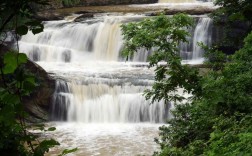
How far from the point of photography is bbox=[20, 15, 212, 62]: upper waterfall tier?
18.8 meters

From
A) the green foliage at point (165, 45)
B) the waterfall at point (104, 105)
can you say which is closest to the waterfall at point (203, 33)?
the waterfall at point (104, 105)

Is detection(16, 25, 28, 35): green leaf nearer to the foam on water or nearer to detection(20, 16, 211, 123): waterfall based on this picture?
the foam on water

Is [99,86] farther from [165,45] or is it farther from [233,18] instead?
[233,18]

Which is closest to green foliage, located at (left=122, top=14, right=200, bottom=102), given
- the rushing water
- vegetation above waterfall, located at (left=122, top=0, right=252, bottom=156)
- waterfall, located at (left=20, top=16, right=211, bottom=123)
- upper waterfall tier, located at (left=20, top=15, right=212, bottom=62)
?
vegetation above waterfall, located at (left=122, top=0, right=252, bottom=156)

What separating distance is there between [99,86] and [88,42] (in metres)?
6.63

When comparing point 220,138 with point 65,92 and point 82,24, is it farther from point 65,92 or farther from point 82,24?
point 82,24

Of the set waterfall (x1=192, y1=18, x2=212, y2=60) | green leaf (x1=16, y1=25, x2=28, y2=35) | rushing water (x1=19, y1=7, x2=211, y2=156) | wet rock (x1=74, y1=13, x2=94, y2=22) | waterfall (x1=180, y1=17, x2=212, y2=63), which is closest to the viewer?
green leaf (x1=16, y1=25, x2=28, y2=35)

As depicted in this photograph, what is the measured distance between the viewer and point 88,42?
20188mm

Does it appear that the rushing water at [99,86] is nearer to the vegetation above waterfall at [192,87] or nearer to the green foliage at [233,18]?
the green foliage at [233,18]

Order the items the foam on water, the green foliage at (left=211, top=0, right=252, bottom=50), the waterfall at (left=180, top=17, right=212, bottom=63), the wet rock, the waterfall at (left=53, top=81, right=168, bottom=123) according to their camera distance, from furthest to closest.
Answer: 1. the wet rock
2. the waterfall at (left=180, top=17, right=212, bottom=63)
3. the waterfall at (left=53, top=81, right=168, bottom=123)
4. the foam on water
5. the green foliage at (left=211, top=0, right=252, bottom=50)

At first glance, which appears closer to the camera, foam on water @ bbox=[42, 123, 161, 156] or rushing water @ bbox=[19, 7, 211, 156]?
foam on water @ bbox=[42, 123, 161, 156]

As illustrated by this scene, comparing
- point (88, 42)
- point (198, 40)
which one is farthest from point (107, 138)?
point (88, 42)

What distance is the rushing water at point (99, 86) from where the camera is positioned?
11128 millimetres

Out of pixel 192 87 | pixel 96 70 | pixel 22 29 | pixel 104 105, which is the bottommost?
pixel 104 105
